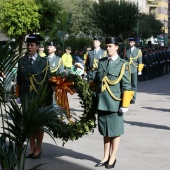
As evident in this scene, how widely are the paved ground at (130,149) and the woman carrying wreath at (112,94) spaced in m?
0.53

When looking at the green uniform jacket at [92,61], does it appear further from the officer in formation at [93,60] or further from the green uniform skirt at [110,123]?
the green uniform skirt at [110,123]

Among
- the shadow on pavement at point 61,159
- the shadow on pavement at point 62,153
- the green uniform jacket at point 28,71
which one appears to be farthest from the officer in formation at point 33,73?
the shadow on pavement at point 62,153

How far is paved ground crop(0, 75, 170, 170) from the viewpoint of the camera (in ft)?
32.6

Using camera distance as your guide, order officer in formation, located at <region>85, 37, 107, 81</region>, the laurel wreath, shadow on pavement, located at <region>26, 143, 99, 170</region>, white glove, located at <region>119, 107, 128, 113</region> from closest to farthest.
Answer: white glove, located at <region>119, 107, 128, 113</region>, the laurel wreath, shadow on pavement, located at <region>26, 143, 99, 170</region>, officer in formation, located at <region>85, 37, 107, 81</region>

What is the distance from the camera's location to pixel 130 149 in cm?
1145

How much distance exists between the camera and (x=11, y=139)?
22.2ft

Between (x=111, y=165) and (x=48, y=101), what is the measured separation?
1304 millimetres

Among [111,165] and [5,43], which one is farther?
[111,165]

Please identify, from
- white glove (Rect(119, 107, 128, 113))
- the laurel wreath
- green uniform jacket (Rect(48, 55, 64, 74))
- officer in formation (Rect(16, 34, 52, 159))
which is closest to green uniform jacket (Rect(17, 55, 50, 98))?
officer in formation (Rect(16, 34, 52, 159))

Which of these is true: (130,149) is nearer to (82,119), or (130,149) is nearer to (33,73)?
(82,119)

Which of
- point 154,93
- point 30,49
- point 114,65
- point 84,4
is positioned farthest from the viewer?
point 84,4

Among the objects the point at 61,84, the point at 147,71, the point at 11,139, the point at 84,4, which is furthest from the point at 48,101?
the point at 84,4

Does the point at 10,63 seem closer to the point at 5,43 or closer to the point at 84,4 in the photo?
the point at 5,43

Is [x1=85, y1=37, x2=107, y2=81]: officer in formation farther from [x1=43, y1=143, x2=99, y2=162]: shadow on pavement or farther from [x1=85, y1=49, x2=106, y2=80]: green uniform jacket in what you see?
[x1=43, y1=143, x2=99, y2=162]: shadow on pavement
